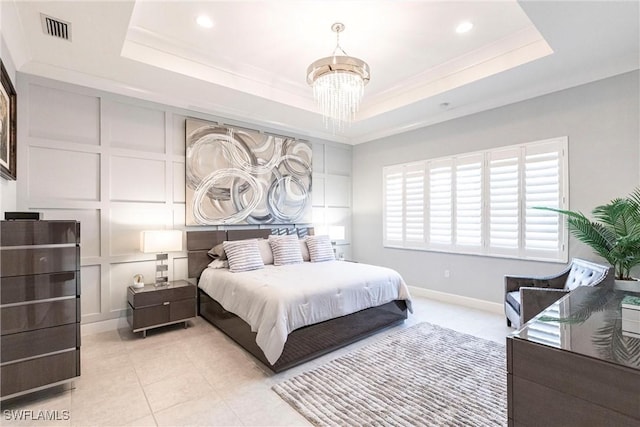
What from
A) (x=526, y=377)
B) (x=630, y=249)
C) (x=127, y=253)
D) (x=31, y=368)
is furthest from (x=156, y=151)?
(x=630, y=249)

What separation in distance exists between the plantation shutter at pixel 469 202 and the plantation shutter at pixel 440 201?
125 millimetres

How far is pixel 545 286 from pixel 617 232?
832mm

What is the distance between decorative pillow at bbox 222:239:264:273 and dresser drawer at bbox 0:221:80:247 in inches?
66.8

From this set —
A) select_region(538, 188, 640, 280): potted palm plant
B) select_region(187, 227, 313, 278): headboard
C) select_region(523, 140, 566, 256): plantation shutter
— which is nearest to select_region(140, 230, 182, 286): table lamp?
select_region(187, 227, 313, 278): headboard

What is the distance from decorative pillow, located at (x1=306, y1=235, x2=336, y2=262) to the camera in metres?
4.58

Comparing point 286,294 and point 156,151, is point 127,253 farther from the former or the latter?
point 286,294

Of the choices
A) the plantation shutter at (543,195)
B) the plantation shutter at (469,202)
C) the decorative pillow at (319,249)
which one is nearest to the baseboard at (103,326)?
the decorative pillow at (319,249)

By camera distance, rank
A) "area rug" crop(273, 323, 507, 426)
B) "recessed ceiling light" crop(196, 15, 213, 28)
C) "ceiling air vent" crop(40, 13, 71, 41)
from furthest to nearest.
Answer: "recessed ceiling light" crop(196, 15, 213, 28), "ceiling air vent" crop(40, 13, 71, 41), "area rug" crop(273, 323, 507, 426)

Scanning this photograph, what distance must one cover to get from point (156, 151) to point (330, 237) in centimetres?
294

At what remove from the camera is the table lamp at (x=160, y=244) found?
136 inches

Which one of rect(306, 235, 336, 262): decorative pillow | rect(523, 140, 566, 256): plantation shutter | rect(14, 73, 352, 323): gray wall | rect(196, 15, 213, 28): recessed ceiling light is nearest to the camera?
rect(196, 15, 213, 28): recessed ceiling light

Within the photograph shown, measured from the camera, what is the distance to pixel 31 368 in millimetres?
2158

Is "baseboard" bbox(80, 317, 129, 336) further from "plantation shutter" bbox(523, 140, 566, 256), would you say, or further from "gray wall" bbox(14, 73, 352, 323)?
"plantation shutter" bbox(523, 140, 566, 256)

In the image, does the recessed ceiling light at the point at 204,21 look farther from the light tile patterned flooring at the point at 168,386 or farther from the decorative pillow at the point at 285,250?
the light tile patterned flooring at the point at 168,386
